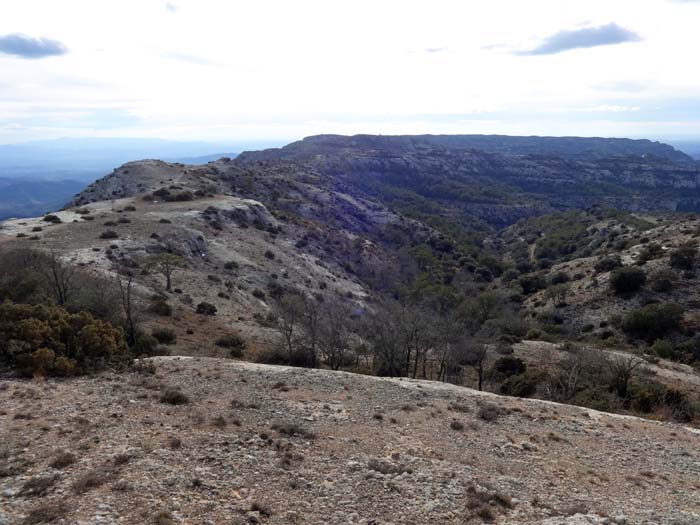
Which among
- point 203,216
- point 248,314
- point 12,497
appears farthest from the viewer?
point 203,216

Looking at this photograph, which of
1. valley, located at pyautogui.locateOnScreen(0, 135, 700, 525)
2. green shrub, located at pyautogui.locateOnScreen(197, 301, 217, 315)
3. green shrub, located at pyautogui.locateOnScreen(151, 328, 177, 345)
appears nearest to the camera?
valley, located at pyautogui.locateOnScreen(0, 135, 700, 525)

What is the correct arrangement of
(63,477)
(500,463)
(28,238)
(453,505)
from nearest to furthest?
(63,477) < (453,505) < (500,463) < (28,238)

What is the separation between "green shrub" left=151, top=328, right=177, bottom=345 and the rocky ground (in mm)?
6273

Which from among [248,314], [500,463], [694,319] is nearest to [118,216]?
[248,314]

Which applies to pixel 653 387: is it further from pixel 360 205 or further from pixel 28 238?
pixel 360 205

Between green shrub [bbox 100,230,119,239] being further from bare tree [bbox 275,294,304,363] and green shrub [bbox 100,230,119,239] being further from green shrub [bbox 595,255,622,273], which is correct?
green shrub [bbox 595,255,622,273]

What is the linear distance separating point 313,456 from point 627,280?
4053 centimetres

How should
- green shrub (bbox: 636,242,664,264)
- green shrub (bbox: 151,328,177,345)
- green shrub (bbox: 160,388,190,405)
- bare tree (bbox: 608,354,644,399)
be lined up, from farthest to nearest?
green shrub (bbox: 636,242,664,264) → green shrub (bbox: 151,328,177,345) → bare tree (bbox: 608,354,644,399) → green shrub (bbox: 160,388,190,405)

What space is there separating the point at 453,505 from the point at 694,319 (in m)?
36.5

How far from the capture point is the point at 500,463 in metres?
12.5

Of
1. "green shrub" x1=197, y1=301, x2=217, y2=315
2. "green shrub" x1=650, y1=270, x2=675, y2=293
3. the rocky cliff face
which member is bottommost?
"green shrub" x1=650, y1=270, x2=675, y2=293

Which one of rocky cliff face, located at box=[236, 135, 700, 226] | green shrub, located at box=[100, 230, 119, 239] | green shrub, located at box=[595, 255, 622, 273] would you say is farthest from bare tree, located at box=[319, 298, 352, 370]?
rocky cliff face, located at box=[236, 135, 700, 226]

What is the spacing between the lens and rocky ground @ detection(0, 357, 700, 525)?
30.9ft

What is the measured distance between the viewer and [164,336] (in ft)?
75.3
